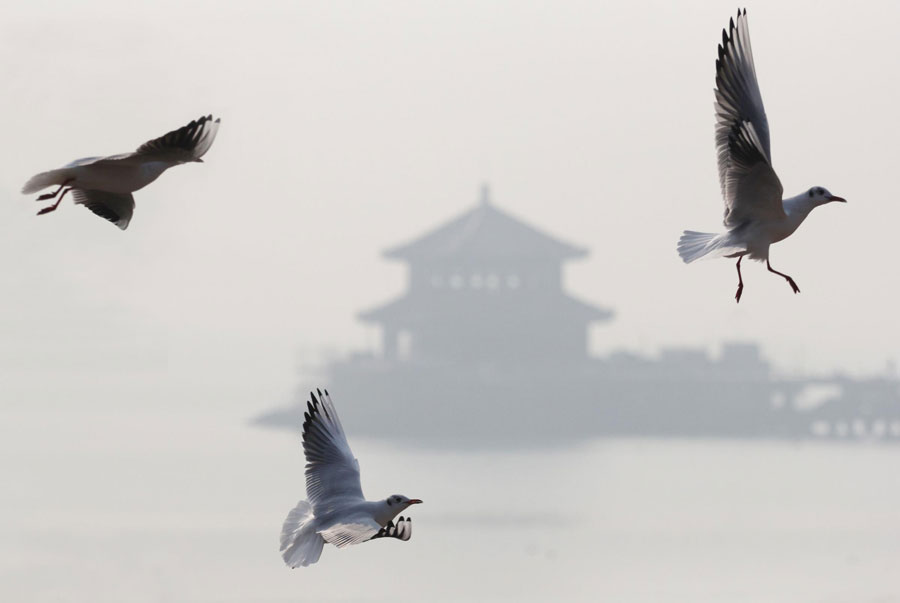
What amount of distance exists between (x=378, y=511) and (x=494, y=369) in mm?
45049

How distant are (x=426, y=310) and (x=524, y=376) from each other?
515cm

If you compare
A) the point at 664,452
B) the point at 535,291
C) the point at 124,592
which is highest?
the point at 535,291

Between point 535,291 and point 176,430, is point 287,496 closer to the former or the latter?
point 535,291

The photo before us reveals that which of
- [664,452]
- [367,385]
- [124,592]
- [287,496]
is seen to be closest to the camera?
[124,592]

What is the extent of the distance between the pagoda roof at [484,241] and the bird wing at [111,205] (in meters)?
38.8

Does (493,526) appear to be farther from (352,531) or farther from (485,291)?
(352,531)

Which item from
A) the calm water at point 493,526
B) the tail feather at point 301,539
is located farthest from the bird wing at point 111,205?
the calm water at point 493,526

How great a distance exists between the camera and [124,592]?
31625 mm

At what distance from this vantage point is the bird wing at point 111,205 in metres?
3.46

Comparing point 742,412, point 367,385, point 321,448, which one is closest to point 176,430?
point 367,385

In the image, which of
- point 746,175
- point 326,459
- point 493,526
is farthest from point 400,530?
point 493,526

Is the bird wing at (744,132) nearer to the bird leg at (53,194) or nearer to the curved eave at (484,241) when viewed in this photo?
the bird leg at (53,194)

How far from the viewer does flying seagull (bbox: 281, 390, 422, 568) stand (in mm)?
3393

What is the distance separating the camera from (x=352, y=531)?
338 centimetres
